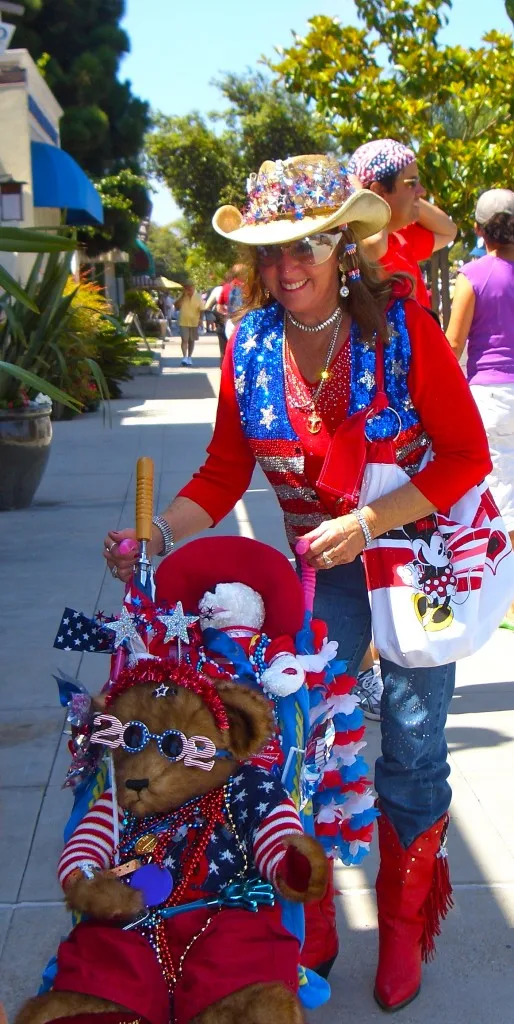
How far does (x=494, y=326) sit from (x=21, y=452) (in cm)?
409

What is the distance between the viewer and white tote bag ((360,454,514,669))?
2.56 metres

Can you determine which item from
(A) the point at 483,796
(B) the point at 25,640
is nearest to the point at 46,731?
(B) the point at 25,640

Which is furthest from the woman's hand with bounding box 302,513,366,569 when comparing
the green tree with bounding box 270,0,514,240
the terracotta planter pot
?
the green tree with bounding box 270,0,514,240

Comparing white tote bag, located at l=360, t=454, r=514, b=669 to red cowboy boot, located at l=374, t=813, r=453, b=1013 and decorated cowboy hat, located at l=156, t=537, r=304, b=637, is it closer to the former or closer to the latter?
decorated cowboy hat, located at l=156, t=537, r=304, b=637

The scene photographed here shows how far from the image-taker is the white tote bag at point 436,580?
2564 millimetres

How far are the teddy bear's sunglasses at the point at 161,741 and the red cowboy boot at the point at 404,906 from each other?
696 mm

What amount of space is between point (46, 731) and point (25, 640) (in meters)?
1.16

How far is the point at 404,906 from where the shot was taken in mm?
2701

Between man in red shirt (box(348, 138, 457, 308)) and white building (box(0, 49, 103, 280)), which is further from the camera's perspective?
white building (box(0, 49, 103, 280))

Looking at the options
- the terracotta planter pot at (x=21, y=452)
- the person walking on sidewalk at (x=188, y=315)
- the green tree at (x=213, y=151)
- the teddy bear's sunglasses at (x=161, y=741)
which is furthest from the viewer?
the green tree at (x=213, y=151)

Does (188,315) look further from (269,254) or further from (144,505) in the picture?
(144,505)

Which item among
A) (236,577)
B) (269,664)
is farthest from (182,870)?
(236,577)

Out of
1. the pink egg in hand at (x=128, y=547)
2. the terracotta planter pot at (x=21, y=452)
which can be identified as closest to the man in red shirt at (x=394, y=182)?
the pink egg in hand at (x=128, y=547)

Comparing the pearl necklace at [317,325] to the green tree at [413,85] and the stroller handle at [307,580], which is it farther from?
the green tree at [413,85]
